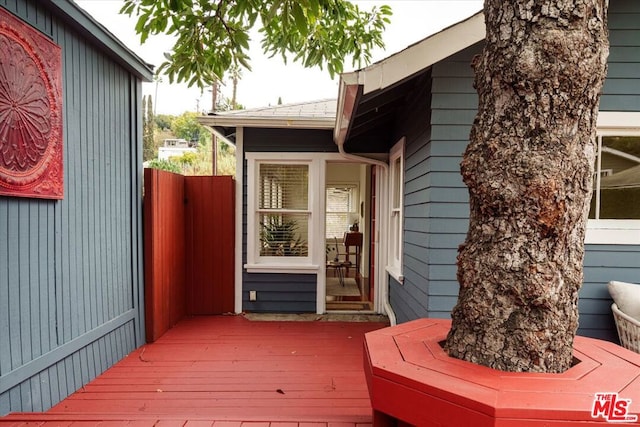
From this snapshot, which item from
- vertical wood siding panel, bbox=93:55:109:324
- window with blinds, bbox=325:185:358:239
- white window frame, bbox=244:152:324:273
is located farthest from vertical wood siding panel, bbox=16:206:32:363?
window with blinds, bbox=325:185:358:239

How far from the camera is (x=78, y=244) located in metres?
2.67

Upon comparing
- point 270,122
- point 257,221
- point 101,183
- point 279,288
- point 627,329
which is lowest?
point 279,288

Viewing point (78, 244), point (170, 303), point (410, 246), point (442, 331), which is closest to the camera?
point (442, 331)

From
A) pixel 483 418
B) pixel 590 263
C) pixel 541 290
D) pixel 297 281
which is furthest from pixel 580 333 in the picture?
pixel 297 281

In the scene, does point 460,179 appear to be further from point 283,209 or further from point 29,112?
point 29,112

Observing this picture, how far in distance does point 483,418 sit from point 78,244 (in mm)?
2911

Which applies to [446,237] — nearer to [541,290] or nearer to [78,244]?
[541,290]

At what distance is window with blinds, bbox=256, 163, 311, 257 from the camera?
471 centimetres

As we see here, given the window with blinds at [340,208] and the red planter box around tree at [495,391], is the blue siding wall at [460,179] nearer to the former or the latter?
the red planter box around tree at [495,391]

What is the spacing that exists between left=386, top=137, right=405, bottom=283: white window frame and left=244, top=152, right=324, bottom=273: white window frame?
0.98 meters

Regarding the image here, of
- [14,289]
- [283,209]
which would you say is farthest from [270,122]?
[14,289]

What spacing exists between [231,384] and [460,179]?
7.97 ft

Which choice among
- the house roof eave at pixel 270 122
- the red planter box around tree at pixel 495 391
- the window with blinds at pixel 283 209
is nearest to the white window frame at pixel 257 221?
the window with blinds at pixel 283 209

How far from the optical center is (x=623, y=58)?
273 centimetres
